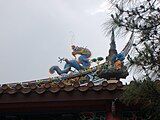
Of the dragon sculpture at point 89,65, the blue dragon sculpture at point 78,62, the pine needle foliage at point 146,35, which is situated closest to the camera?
the pine needle foliage at point 146,35

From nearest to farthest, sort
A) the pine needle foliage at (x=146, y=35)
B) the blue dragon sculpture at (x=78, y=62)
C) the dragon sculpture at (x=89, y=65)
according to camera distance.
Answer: the pine needle foliage at (x=146, y=35) → the dragon sculpture at (x=89, y=65) → the blue dragon sculpture at (x=78, y=62)

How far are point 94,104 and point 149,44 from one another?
8.02 feet

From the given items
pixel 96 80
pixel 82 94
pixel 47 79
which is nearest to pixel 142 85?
pixel 82 94

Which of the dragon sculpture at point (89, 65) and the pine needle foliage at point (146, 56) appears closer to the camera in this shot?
the pine needle foliage at point (146, 56)

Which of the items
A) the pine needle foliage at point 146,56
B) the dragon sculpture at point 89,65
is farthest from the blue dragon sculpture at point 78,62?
the pine needle foliage at point 146,56

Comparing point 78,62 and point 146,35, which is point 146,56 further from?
point 78,62

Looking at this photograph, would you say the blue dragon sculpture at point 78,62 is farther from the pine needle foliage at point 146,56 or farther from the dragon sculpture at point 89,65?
the pine needle foliage at point 146,56

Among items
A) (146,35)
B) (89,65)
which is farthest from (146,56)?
(89,65)

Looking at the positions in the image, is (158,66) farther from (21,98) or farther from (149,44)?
(21,98)

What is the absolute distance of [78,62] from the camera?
11.2m

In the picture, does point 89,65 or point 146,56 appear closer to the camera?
point 146,56

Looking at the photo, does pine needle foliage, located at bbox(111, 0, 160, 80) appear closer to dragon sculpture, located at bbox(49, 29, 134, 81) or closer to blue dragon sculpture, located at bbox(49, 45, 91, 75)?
dragon sculpture, located at bbox(49, 29, 134, 81)

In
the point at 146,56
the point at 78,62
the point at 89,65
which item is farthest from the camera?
the point at 78,62

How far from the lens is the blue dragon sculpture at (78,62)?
10928 millimetres
